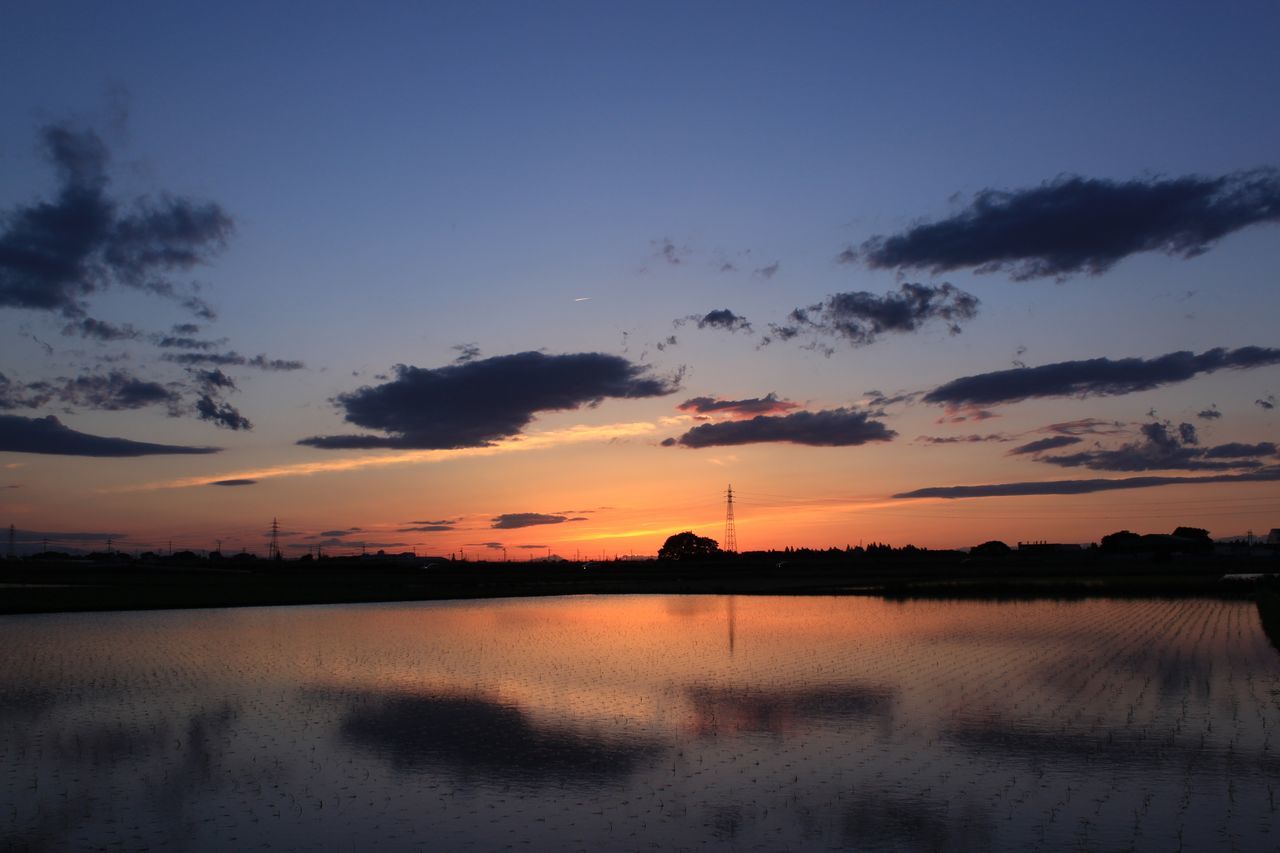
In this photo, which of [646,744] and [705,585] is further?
[705,585]

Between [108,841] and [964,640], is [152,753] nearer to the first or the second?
[108,841]

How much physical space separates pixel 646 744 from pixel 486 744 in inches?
133

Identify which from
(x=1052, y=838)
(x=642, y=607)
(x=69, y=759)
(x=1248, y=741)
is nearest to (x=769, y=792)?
(x=1052, y=838)

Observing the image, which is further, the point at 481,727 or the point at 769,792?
the point at 481,727

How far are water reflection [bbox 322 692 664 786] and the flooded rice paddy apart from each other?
0.33 feet

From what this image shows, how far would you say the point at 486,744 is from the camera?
20.0 meters

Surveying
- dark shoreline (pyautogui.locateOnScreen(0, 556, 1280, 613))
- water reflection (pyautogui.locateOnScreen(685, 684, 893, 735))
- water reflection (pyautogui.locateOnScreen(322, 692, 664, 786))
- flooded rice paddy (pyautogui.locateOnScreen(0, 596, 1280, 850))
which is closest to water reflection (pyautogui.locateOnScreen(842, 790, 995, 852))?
flooded rice paddy (pyautogui.locateOnScreen(0, 596, 1280, 850))

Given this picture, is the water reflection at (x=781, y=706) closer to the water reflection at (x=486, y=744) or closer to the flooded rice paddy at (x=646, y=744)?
the flooded rice paddy at (x=646, y=744)

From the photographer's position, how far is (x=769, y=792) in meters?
16.0

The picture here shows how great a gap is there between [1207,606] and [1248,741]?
46.2 metres

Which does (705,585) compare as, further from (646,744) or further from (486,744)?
(486,744)

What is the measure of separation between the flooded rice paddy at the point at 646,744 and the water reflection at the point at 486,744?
0.33 ft

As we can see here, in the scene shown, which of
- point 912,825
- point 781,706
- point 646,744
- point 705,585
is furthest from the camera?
point 705,585

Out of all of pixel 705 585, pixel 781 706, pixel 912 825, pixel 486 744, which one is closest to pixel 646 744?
pixel 486 744
